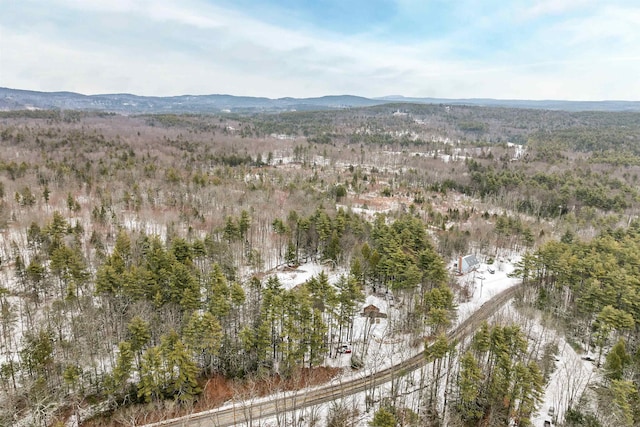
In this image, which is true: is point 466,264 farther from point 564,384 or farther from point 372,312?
point 564,384

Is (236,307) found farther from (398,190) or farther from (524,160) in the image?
(524,160)

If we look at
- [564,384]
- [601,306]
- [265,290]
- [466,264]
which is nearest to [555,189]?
[466,264]

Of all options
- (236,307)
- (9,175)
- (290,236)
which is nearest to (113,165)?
(9,175)

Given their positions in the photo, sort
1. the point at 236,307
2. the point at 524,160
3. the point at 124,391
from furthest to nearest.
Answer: the point at 524,160
the point at 236,307
the point at 124,391

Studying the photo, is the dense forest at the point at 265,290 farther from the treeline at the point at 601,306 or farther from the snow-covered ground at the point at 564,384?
the snow-covered ground at the point at 564,384

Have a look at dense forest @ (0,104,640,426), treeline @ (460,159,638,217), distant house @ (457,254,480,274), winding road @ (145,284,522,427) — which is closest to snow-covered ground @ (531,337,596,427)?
dense forest @ (0,104,640,426)
